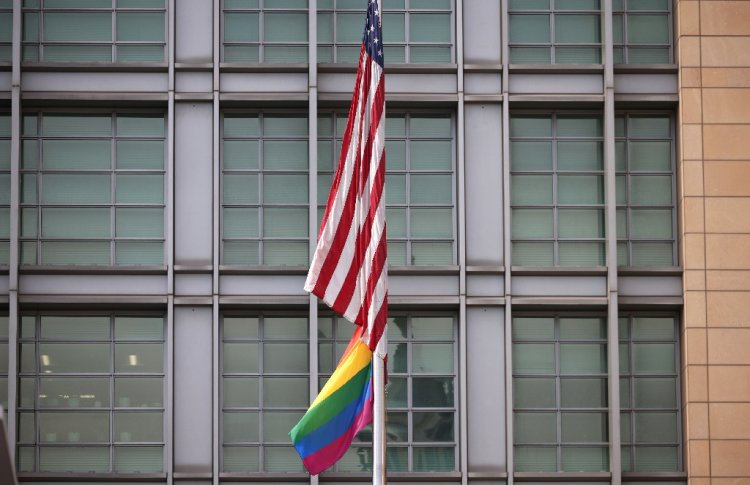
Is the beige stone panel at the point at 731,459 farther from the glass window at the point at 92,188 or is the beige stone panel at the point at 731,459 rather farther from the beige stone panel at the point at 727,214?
the glass window at the point at 92,188

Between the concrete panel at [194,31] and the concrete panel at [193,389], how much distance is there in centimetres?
457

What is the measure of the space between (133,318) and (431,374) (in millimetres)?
5405

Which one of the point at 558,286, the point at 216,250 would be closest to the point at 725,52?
the point at 558,286

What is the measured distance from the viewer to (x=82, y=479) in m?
25.8

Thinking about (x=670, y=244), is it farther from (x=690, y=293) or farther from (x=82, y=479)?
(x=82, y=479)

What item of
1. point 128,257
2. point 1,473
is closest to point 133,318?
point 128,257

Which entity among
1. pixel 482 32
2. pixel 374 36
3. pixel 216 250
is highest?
pixel 482 32

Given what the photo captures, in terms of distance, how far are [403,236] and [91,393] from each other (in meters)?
6.21

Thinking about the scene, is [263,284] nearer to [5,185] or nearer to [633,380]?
[5,185]

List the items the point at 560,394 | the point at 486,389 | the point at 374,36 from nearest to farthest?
1. the point at 374,36
2. the point at 486,389
3. the point at 560,394

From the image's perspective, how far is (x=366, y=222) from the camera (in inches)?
637

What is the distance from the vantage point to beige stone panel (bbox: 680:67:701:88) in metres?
26.8

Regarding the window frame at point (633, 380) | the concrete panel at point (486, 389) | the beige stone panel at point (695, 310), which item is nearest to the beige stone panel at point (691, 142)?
the beige stone panel at point (695, 310)

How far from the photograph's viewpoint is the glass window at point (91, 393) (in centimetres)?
2619
